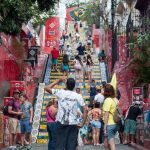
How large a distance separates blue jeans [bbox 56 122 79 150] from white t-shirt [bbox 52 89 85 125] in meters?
0.10

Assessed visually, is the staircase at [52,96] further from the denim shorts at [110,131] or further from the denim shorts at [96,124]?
the denim shorts at [110,131]

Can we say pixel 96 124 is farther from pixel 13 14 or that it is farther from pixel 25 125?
pixel 13 14

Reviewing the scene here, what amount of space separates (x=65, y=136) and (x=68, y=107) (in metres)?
0.54

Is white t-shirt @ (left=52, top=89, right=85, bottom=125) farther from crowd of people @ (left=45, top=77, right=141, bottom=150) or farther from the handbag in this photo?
the handbag

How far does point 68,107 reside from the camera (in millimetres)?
11820

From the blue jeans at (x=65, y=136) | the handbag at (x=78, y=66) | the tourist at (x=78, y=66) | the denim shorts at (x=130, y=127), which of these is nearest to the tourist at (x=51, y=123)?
the blue jeans at (x=65, y=136)

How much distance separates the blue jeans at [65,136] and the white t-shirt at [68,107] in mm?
96

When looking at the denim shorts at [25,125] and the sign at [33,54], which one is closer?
the denim shorts at [25,125]

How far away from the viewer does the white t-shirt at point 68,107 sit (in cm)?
1179

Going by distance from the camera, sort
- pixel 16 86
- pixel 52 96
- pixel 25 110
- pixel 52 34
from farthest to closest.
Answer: pixel 52 34
pixel 52 96
pixel 16 86
pixel 25 110

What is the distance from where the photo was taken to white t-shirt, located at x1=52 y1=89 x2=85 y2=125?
11.8 meters

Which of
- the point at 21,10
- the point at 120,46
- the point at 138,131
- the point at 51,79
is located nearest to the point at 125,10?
the point at 120,46

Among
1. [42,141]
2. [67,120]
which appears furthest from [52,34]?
[67,120]

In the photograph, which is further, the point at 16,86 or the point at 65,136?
the point at 16,86
